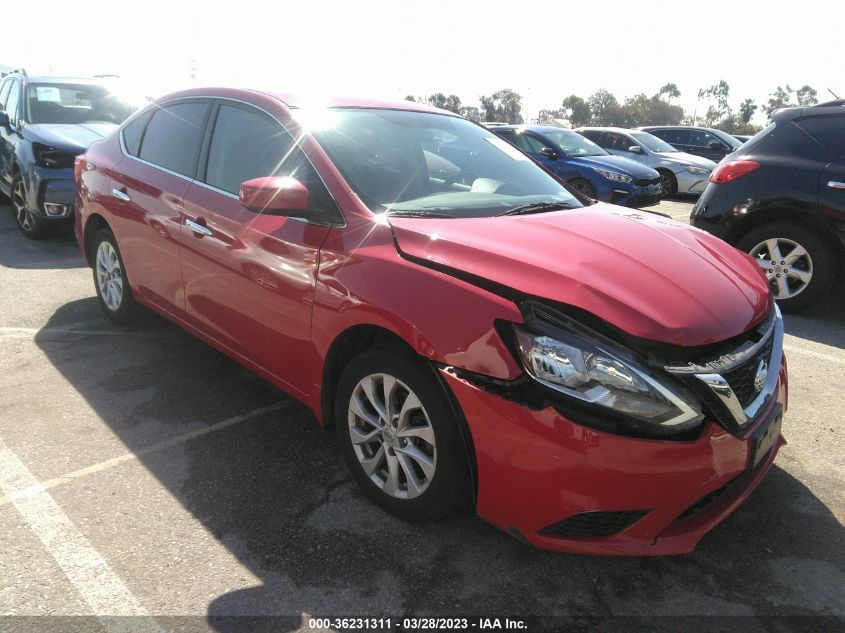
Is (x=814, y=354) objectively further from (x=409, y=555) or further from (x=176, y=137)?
(x=176, y=137)

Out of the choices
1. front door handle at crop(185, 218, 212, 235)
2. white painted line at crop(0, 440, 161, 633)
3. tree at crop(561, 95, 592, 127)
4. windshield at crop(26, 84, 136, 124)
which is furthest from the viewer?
tree at crop(561, 95, 592, 127)

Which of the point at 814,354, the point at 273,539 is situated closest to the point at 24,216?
the point at 273,539

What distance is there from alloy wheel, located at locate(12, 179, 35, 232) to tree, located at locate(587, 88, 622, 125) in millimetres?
103380

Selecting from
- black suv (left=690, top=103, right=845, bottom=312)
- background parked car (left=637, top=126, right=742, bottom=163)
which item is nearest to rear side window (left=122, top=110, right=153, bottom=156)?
black suv (left=690, top=103, right=845, bottom=312)

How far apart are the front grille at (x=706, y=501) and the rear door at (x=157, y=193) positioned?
9.05ft

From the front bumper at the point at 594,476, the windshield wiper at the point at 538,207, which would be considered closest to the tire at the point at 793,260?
the windshield wiper at the point at 538,207

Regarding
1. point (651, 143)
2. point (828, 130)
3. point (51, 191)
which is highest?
point (828, 130)

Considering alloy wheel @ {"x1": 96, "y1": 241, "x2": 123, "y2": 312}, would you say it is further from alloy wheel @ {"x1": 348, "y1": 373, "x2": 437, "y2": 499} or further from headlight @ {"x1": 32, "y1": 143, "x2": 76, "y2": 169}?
headlight @ {"x1": 32, "y1": 143, "x2": 76, "y2": 169}

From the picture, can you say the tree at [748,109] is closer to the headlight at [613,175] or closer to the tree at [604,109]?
the tree at [604,109]

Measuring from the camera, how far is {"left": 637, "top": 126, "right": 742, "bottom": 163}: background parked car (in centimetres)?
1719

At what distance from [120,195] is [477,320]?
303 centimetres

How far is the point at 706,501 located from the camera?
214 cm

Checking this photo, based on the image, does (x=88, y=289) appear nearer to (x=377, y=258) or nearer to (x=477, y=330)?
(x=377, y=258)

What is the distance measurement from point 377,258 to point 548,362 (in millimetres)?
799
